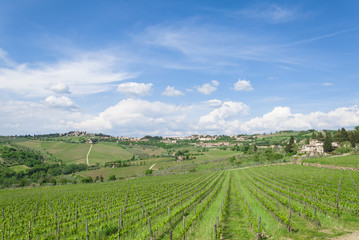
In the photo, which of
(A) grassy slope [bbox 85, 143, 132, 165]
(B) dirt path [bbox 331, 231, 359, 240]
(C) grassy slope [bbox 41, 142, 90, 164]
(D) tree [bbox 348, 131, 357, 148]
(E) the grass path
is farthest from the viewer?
(A) grassy slope [bbox 85, 143, 132, 165]

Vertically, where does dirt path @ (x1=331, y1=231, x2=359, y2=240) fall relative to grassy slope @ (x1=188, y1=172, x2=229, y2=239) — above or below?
above

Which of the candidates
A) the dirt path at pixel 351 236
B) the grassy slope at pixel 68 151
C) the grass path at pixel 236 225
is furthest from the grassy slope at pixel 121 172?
the dirt path at pixel 351 236

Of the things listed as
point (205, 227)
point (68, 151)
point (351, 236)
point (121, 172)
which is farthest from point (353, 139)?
point (68, 151)

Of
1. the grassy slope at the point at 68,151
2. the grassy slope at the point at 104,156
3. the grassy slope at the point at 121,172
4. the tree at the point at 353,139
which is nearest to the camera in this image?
the grassy slope at the point at 121,172

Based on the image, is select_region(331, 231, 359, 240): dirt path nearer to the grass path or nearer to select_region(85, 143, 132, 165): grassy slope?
the grass path

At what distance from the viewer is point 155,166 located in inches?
4572

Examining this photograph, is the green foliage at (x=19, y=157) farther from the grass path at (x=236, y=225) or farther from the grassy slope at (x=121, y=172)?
the grass path at (x=236, y=225)

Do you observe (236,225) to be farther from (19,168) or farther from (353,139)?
(19,168)

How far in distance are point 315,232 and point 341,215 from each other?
540cm

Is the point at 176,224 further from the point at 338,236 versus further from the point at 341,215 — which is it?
the point at 341,215

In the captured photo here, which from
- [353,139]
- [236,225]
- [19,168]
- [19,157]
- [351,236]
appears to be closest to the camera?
[351,236]

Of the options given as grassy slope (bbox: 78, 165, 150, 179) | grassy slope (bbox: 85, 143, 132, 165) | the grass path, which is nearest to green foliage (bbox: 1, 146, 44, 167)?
grassy slope (bbox: 85, 143, 132, 165)

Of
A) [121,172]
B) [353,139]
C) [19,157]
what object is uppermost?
[353,139]

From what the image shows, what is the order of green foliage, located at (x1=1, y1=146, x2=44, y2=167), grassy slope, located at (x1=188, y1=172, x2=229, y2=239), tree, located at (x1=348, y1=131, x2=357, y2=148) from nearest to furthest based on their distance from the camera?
grassy slope, located at (x1=188, y1=172, x2=229, y2=239) < tree, located at (x1=348, y1=131, x2=357, y2=148) < green foliage, located at (x1=1, y1=146, x2=44, y2=167)
